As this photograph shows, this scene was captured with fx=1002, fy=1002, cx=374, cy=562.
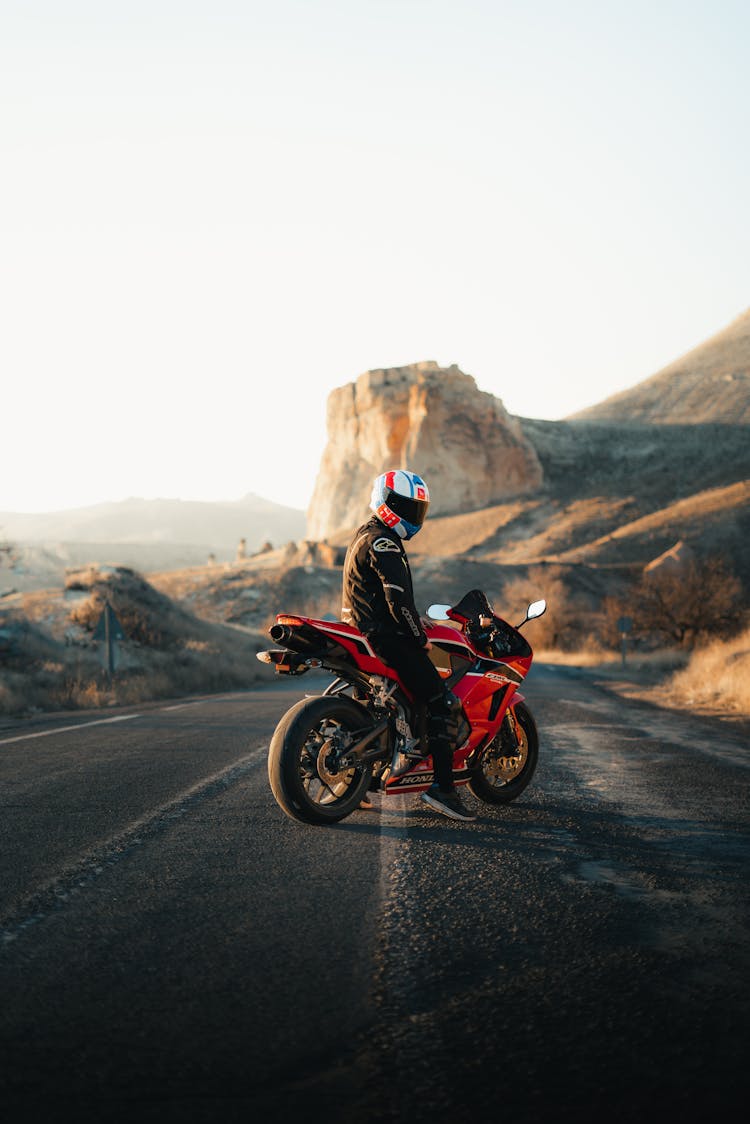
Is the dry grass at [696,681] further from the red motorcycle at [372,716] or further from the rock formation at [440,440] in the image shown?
the rock formation at [440,440]

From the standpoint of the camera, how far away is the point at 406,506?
6477mm

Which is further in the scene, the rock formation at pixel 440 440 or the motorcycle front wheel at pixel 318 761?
the rock formation at pixel 440 440

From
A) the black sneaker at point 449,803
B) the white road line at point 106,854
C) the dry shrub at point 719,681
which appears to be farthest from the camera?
the dry shrub at point 719,681

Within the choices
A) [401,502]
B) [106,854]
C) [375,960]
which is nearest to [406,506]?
[401,502]

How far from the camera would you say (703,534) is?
238ft

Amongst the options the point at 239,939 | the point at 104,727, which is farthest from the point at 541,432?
the point at 239,939

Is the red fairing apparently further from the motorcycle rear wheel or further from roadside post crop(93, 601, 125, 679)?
roadside post crop(93, 601, 125, 679)

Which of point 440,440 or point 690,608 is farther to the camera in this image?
point 440,440

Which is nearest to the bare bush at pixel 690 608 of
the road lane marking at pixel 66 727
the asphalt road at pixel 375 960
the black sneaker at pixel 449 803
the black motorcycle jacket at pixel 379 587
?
the road lane marking at pixel 66 727

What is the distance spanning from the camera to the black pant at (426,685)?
249 inches

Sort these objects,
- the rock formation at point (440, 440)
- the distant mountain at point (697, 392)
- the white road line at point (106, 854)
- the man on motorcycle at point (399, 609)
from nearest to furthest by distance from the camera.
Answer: the white road line at point (106, 854)
the man on motorcycle at point (399, 609)
the rock formation at point (440, 440)
the distant mountain at point (697, 392)

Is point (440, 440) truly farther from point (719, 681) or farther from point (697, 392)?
point (719, 681)

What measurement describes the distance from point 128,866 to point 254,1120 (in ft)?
9.62

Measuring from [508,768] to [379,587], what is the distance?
182 cm
